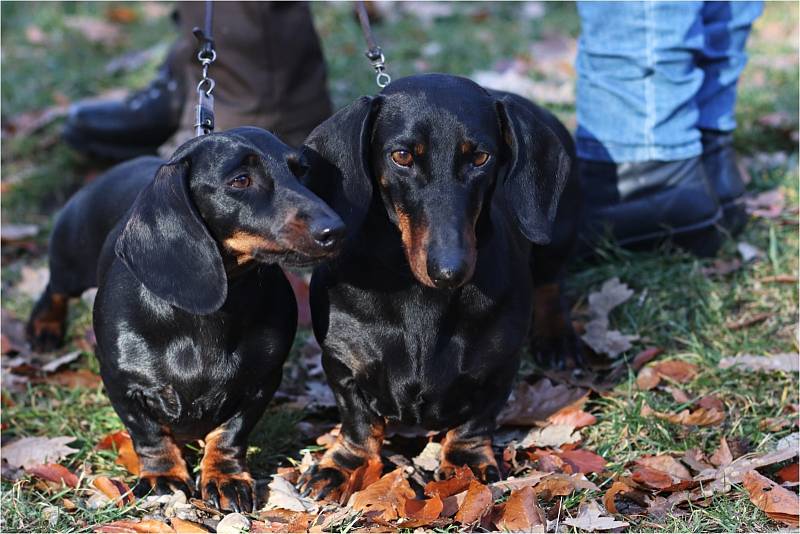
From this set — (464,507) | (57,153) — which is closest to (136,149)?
(57,153)

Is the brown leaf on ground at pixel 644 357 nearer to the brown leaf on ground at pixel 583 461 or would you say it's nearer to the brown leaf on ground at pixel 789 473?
the brown leaf on ground at pixel 583 461

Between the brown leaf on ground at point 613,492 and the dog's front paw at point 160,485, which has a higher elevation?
the dog's front paw at point 160,485

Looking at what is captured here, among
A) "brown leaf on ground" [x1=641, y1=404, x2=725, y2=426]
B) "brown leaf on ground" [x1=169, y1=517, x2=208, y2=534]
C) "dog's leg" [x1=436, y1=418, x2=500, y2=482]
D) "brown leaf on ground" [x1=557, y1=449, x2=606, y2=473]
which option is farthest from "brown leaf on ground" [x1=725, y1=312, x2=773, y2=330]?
"brown leaf on ground" [x1=169, y1=517, x2=208, y2=534]

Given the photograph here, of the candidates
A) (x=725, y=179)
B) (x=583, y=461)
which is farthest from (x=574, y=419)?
(x=725, y=179)

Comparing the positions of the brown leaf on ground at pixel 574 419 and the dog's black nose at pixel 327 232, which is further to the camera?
the brown leaf on ground at pixel 574 419

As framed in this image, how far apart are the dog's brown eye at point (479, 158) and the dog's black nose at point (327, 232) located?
408mm

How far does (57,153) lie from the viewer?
5.86 metres

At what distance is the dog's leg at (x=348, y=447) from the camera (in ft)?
10.0

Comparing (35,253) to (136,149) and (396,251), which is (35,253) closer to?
(136,149)

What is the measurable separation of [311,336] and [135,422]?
3.87 feet

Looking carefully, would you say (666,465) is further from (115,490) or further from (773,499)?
(115,490)

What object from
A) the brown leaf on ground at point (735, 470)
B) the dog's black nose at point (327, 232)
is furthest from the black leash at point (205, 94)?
the brown leaf on ground at point (735, 470)

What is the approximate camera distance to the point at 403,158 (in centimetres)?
269

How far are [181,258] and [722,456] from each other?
1762mm
